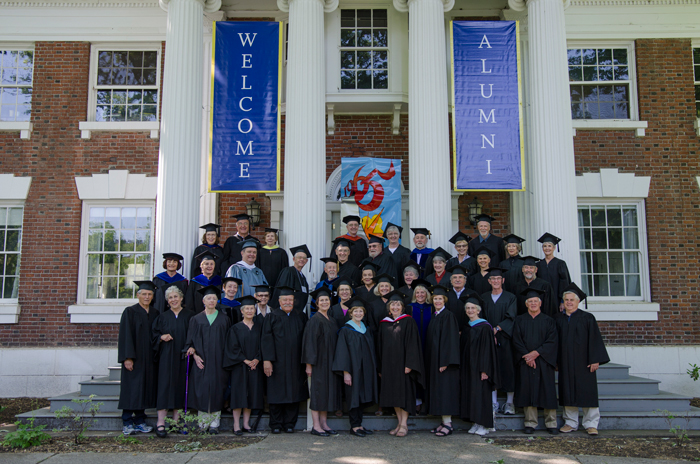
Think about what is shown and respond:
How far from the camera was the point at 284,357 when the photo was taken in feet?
Result: 22.1

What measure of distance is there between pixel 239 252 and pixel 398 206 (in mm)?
3014

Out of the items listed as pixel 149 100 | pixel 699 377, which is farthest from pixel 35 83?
pixel 699 377

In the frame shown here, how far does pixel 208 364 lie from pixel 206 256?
5.49 feet

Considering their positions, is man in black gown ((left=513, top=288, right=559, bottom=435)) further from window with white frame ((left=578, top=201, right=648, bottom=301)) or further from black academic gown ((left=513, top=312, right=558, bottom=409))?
window with white frame ((left=578, top=201, right=648, bottom=301))

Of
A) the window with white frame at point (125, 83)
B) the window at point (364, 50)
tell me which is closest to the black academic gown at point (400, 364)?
the window at point (364, 50)

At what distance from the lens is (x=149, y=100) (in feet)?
36.1

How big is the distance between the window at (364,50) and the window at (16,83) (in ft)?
20.4

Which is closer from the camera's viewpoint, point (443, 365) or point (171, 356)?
point (443, 365)

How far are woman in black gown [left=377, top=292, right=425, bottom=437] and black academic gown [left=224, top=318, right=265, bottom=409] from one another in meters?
1.48

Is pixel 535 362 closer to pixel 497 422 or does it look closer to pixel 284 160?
pixel 497 422

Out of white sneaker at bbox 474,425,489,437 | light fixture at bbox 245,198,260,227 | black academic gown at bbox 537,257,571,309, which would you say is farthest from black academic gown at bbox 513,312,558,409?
light fixture at bbox 245,198,260,227

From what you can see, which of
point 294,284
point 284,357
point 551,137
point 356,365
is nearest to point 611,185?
point 551,137

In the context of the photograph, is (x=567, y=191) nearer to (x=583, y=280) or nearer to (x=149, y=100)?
(x=583, y=280)

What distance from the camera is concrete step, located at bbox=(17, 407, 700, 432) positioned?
6.78m
